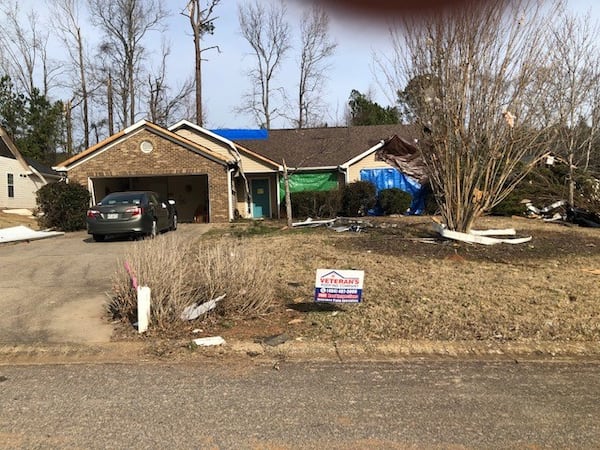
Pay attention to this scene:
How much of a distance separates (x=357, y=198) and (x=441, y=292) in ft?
50.6

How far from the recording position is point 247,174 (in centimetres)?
2498

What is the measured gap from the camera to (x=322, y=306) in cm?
677

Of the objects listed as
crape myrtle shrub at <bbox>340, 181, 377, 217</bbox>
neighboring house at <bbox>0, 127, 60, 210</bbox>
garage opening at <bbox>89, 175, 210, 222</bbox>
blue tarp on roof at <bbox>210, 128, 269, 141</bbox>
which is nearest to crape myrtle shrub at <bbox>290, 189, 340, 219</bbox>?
crape myrtle shrub at <bbox>340, 181, 377, 217</bbox>

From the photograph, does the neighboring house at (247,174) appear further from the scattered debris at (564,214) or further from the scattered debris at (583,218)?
the scattered debris at (583,218)

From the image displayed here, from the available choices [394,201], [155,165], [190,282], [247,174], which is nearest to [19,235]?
[155,165]

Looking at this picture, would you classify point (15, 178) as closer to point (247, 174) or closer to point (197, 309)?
point (247, 174)

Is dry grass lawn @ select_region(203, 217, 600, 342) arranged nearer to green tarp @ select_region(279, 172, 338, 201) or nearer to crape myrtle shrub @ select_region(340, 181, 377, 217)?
crape myrtle shrub @ select_region(340, 181, 377, 217)

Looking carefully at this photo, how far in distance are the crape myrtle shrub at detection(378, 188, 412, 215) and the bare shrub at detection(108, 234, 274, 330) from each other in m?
16.7

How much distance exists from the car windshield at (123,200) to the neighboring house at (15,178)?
14.8m

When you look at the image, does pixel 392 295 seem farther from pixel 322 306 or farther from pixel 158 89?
pixel 158 89

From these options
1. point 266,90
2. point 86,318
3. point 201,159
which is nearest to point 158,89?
point 266,90

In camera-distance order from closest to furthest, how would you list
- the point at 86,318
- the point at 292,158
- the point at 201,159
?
the point at 86,318 → the point at 201,159 → the point at 292,158

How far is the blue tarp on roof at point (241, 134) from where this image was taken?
96.0ft

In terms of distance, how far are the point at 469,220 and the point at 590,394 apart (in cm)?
798
